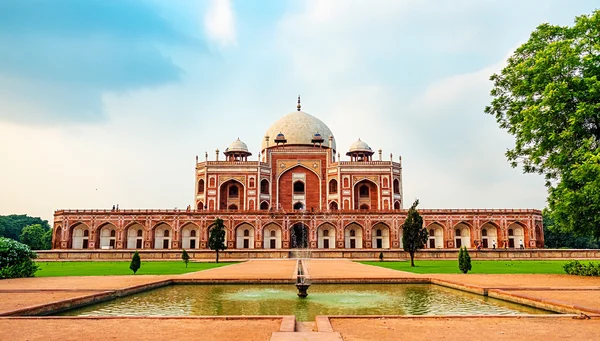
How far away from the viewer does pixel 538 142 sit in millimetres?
13523

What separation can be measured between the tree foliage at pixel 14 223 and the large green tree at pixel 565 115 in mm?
49785

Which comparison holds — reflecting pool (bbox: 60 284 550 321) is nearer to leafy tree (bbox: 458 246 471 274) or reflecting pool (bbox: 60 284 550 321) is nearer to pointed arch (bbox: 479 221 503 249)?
leafy tree (bbox: 458 246 471 274)

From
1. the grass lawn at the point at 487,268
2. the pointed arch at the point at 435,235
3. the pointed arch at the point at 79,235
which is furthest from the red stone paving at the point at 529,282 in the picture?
the pointed arch at the point at 79,235

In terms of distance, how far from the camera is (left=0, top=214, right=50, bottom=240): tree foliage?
48.1 metres

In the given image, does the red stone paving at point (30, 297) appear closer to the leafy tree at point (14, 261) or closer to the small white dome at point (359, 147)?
the leafy tree at point (14, 261)

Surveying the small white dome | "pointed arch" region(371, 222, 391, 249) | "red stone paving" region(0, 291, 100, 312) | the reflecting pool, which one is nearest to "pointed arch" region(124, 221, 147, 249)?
"pointed arch" region(371, 222, 391, 249)

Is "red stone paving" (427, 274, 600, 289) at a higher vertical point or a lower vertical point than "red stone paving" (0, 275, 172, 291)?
lower

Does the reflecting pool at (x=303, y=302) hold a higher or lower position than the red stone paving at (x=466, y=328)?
lower

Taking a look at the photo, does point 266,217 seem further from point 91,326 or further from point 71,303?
point 91,326

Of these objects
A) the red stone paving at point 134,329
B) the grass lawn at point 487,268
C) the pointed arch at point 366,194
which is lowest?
the grass lawn at point 487,268

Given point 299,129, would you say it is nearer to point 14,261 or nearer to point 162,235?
point 162,235

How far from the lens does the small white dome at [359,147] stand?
135 ft

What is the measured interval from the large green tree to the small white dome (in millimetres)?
27212

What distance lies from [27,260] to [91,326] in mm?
9538
